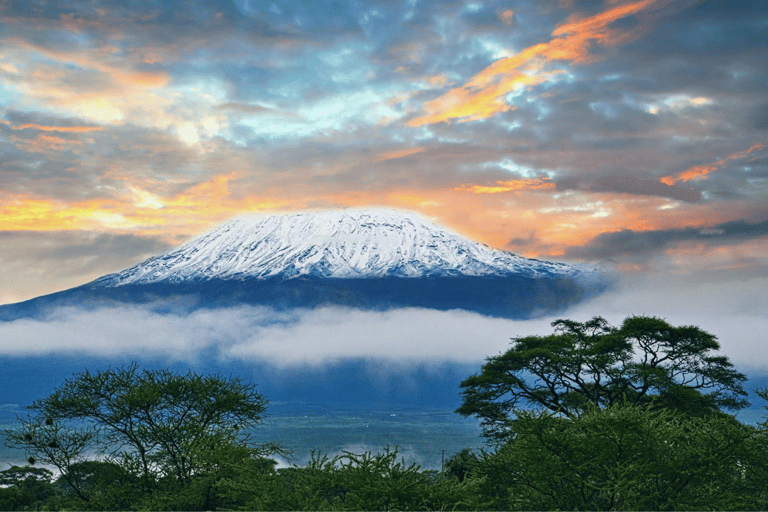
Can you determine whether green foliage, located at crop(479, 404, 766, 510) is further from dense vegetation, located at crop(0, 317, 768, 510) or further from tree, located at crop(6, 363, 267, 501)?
tree, located at crop(6, 363, 267, 501)

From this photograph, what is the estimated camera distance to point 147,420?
83.0ft

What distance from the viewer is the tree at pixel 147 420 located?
2325cm

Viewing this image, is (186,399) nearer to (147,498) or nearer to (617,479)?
(147,498)

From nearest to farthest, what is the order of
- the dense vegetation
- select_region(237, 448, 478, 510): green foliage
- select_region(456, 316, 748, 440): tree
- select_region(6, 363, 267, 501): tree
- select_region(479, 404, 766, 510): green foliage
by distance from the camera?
select_region(237, 448, 478, 510): green foliage
the dense vegetation
select_region(479, 404, 766, 510): green foliage
select_region(6, 363, 267, 501): tree
select_region(456, 316, 748, 440): tree

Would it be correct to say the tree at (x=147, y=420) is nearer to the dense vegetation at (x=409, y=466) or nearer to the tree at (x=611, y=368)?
the dense vegetation at (x=409, y=466)

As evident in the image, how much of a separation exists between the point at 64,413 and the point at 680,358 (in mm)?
31583

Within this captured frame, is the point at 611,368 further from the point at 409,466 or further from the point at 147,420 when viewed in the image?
the point at 147,420

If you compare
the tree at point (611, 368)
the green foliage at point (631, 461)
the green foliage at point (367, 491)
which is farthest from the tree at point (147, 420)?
the tree at point (611, 368)

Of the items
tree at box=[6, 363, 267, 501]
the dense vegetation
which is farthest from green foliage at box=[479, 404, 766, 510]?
tree at box=[6, 363, 267, 501]

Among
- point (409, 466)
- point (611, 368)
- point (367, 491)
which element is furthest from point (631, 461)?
point (611, 368)

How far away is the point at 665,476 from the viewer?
1666 cm

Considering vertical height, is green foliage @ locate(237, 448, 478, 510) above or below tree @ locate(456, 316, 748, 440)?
below

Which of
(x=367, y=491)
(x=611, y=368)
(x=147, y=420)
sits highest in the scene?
(x=611, y=368)

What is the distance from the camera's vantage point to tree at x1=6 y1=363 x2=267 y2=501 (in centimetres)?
2325
